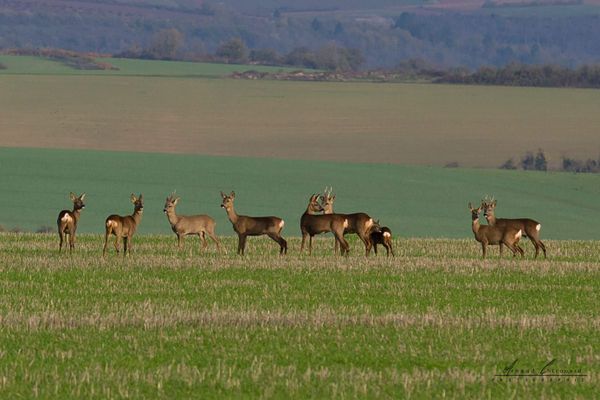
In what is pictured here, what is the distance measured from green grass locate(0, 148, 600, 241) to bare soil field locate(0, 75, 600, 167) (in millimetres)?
6854

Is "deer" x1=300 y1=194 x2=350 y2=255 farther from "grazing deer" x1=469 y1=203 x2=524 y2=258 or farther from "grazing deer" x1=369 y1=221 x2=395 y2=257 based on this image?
"grazing deer" x1=469 y1=203 x2=524 y2=258

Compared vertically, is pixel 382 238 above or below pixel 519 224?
below

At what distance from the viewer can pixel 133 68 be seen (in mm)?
125438

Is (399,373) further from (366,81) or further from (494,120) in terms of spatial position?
(366,81)

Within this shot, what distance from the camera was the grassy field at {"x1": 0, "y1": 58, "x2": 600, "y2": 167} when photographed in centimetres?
8381

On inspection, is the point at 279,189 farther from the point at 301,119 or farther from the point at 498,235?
the point at 498,235

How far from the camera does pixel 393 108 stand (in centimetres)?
10056

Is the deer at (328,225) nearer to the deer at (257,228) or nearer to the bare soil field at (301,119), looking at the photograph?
the deer at (257,228)

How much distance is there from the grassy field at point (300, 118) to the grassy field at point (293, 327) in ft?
186

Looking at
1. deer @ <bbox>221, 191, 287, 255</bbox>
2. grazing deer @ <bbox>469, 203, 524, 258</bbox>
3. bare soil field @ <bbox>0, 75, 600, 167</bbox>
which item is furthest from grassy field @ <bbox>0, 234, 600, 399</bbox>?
bare soil field @ <bbox>0, 75, 600, 167</bbox>

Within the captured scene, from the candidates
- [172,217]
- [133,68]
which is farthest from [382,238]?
[133,68]

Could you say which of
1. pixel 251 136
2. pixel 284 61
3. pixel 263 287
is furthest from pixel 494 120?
pixel 263 287

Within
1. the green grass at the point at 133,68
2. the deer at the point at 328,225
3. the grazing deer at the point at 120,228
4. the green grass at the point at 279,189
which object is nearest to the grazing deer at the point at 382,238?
the deer at the point at 328,225

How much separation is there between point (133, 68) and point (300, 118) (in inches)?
1319
